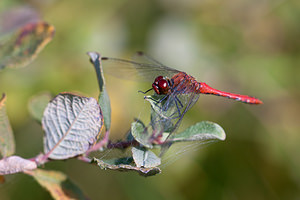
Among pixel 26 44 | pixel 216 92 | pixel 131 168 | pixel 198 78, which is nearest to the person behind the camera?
pixel 131 168

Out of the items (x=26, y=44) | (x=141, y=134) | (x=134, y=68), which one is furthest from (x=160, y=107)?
(x=134, y=68)

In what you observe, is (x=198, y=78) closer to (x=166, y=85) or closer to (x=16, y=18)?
(x=166, y=85)

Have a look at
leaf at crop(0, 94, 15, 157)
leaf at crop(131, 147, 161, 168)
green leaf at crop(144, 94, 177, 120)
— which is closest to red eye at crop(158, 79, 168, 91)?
green leaf at crop(144, 94, 177, 120)

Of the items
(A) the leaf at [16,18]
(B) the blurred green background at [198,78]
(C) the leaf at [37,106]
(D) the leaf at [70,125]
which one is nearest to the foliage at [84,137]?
(D) the leaf at [70,125]

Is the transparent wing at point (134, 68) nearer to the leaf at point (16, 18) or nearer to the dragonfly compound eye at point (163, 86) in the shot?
the dragonfly compound eye at point (163, 86)

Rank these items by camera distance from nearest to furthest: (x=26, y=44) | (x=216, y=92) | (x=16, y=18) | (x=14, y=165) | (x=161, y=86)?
(x=14, y=165), (x=26, y=44), (x=161, y=86), (x=16, y=18), (x=216, y=92)

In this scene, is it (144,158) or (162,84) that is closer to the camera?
(144,158)
